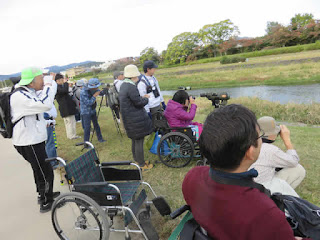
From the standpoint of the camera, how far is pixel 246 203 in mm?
912

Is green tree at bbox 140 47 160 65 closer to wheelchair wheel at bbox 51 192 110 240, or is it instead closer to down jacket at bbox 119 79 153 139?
down jacket at bbox 119 79 153 139

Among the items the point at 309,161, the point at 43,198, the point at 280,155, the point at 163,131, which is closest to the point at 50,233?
the point at 43,198

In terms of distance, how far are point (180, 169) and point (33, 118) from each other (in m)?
2.26

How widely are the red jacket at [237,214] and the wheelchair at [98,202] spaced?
1.11 metres

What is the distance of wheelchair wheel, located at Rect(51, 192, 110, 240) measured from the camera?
194cm

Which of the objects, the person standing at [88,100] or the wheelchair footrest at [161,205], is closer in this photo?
the wheelchair footrest at [161,205]

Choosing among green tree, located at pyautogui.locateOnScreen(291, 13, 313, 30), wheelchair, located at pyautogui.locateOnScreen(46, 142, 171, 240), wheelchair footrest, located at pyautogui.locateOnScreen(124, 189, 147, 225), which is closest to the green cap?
wheelchair, located at pyautogui.locateOnScreen(46, 142, 171, 240)

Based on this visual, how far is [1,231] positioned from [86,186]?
156 centimetres

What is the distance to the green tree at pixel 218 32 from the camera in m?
52.2

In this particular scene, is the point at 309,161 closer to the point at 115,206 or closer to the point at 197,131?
the point at 197,131

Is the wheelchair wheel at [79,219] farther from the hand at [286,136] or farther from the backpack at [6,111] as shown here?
the hand at [286,136]

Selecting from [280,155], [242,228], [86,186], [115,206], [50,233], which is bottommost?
[50,233]

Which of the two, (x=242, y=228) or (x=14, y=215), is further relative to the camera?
(x=14, y=215)

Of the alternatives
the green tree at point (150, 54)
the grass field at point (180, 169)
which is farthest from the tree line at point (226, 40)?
the grass field at point (180, 169)
